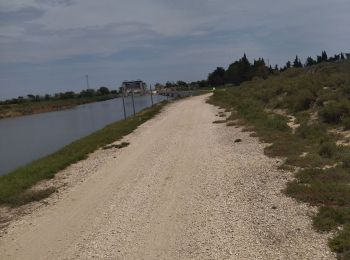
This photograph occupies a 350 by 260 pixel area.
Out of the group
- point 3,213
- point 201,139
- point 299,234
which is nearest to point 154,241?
point 299,234

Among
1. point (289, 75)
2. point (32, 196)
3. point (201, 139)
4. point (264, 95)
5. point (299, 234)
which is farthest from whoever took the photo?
point (289, 75)

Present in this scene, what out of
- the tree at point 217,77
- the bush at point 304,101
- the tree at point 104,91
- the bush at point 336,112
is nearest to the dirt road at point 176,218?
the bush at point 336,112

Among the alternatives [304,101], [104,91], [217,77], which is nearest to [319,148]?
[304,101]

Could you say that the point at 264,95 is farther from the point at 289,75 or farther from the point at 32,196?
the point at 32,196

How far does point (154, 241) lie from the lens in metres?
7.14

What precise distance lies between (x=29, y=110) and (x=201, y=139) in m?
101

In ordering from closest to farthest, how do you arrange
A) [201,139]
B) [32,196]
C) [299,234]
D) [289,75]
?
[299,234], [32,196], [201,139], [289,75]

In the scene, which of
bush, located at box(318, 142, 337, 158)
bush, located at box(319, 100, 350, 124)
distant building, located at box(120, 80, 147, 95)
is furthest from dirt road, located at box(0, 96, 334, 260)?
distant building, located at box(120, 80, 147, 95)

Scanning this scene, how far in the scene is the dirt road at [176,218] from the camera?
6.66 metres

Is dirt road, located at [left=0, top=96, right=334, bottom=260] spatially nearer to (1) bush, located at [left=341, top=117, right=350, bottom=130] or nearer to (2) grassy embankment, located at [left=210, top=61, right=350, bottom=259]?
(2) grassy embankment, located at [left=210, top=61, right=350, bottom=259]

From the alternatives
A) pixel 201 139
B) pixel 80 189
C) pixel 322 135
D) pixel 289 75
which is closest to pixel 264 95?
pixel 289 75

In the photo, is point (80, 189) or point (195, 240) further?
point (80, 189)

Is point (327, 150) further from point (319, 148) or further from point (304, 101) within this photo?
point (304, 101)

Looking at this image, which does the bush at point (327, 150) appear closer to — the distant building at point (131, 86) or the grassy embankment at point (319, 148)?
the grassy embankment at point (319, 148)
